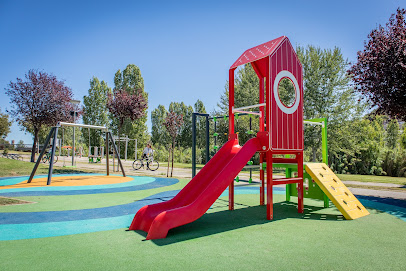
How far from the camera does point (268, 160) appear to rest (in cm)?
588

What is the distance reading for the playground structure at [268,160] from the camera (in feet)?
16.0

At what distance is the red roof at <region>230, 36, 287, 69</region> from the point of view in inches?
240

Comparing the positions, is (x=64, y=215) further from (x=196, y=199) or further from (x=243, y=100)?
(x=243, y=100)

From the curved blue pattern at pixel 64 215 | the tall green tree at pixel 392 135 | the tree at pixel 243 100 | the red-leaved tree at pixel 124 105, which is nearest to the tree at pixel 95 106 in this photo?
the tree at pixel 243 100

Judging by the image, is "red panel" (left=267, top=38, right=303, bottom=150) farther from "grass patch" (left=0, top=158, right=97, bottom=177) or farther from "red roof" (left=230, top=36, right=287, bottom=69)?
"grass patch" (left=0, top=158, right=97, bottom=177)

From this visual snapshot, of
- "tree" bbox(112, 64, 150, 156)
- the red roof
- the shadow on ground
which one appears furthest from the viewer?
"tree" bbox(112, 64, 150, 156)

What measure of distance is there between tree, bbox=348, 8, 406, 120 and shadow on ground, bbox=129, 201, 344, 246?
13.4 feet

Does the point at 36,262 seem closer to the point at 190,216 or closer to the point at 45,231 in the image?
the point at 45,231

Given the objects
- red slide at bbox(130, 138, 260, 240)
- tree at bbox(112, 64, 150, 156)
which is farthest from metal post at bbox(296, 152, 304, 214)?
tree at bbox(112, 64, 150, 156)

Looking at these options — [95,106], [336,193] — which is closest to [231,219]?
[336,193]

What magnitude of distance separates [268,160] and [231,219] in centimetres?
140

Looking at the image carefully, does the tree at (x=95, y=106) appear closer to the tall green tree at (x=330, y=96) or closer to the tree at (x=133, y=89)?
the tree at (x=133, y=89)

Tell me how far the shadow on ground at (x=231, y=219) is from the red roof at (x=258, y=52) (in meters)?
3.30

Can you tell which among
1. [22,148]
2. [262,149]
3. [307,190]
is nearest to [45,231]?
[262,149]
